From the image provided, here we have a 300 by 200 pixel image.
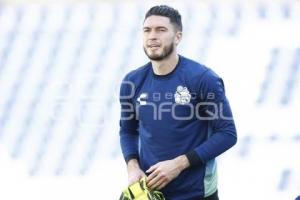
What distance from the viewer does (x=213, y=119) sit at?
113 inches

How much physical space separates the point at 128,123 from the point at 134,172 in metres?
0.25

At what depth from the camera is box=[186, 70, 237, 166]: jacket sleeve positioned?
2.83 meters

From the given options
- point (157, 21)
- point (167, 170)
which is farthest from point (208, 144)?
point (157, 21)

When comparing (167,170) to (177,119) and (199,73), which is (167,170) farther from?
(199,73)

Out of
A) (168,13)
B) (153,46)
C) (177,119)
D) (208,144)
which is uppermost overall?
(168,13)

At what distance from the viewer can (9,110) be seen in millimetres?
6180

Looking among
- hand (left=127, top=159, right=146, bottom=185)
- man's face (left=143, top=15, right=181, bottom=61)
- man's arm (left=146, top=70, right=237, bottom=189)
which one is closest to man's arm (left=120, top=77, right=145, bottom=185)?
hand (left=127, top=159, right=146, bottom=185)

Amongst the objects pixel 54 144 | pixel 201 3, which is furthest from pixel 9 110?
pixel 201 3

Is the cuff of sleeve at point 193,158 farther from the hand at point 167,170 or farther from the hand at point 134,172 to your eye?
the hand at point 134,172

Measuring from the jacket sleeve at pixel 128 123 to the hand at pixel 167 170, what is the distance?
0.23 m

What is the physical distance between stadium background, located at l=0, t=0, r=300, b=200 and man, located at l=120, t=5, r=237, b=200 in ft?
6.80

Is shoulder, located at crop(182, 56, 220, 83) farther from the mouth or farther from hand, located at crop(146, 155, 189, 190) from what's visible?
hand, located at crop(146, 155, 189, 190)

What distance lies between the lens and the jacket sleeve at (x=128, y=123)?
3033 mm

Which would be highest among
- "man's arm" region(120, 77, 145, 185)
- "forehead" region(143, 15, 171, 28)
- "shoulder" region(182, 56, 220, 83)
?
"forehead" region(143, 15, 171, 28)
